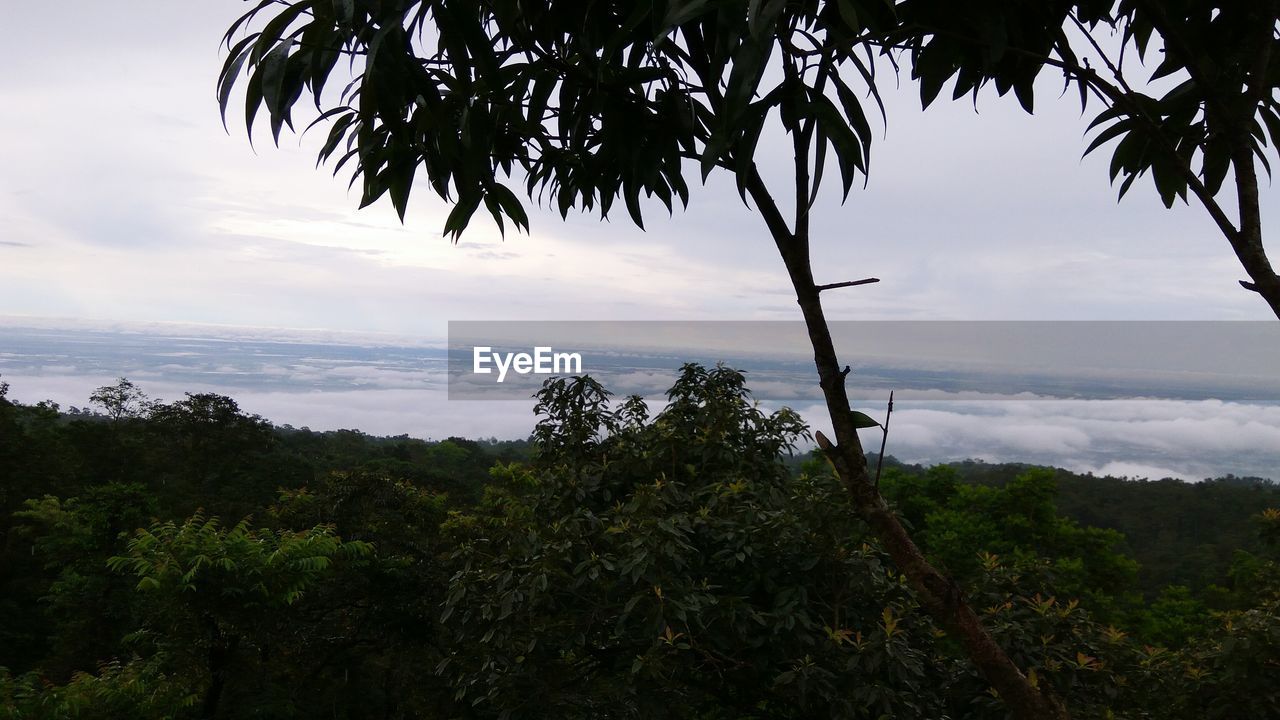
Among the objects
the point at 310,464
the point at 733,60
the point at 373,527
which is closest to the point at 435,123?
the point at 733,60

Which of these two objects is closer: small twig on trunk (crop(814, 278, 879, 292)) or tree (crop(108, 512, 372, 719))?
small twig on trunk (crop(814, 278, 879, 292))

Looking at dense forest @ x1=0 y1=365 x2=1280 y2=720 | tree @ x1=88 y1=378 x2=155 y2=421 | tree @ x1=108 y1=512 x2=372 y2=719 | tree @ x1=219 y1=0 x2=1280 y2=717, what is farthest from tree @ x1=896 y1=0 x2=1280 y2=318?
tree @ x1=88 y1=378 x2=155 y2=421

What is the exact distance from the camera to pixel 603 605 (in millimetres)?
3238

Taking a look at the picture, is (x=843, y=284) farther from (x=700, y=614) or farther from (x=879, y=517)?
(x=700, y=614)

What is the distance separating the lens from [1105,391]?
9.25 metres

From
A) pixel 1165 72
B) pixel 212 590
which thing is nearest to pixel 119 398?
pixel 212 590

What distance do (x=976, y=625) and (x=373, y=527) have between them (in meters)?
7.45

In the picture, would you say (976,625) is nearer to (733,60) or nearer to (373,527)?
(733,60)

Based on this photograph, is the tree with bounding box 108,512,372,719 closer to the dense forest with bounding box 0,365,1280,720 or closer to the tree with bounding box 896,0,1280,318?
the dense forest with bounding box 0,365,1280,720

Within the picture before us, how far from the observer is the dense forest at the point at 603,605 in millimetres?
2861

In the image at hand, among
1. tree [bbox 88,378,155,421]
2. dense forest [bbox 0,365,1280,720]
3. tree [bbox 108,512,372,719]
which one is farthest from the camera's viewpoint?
tree [bbox 88,378,155,421]

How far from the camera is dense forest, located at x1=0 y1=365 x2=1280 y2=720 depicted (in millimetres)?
2861

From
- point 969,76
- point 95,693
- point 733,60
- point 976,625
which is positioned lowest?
point 95,693

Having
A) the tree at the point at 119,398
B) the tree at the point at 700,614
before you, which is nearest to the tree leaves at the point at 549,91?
the tree at the point at 700,614
